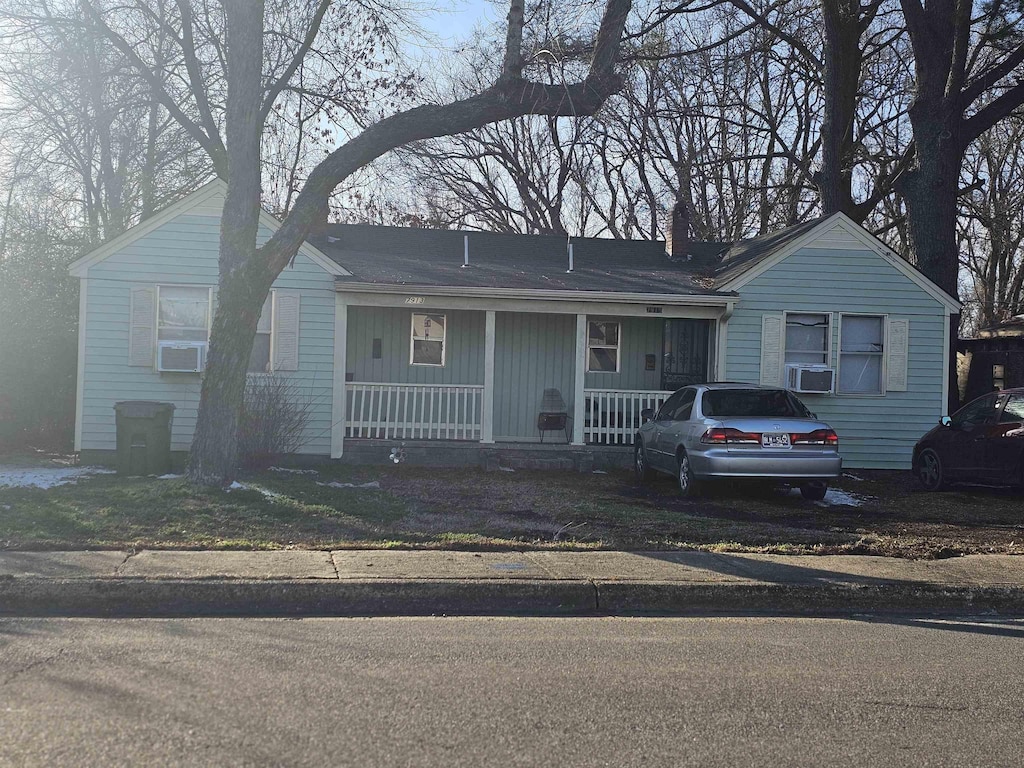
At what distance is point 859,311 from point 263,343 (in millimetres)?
10341

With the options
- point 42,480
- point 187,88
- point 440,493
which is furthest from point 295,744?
point 187,88

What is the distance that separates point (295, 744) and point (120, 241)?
1301cm

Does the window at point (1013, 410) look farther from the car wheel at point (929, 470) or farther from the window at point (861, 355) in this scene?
the window at point (861, 355)

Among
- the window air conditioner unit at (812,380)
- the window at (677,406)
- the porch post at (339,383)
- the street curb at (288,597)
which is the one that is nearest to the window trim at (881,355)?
the window air conditioner unit at (812,380)

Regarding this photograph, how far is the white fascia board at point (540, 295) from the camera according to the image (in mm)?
15992

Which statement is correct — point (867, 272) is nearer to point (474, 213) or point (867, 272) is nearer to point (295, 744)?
point (295, 744)

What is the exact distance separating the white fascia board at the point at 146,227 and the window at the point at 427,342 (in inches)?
175

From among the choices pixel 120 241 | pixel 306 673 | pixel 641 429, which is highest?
pixel 120 241

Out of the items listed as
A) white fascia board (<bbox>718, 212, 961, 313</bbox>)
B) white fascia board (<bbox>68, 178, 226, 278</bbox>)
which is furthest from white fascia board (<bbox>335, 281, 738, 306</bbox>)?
white fascia board (<bbox>68, 178, 226, 278</bbox>)

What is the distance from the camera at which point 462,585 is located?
756cm

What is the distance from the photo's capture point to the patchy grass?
9.34m

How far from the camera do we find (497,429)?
1848 cm

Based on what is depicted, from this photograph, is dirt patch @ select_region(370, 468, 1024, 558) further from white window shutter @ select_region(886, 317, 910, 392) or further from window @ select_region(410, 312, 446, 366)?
window @ select_region(410, 312, 446, 366)

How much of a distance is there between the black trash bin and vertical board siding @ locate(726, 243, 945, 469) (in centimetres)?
948
